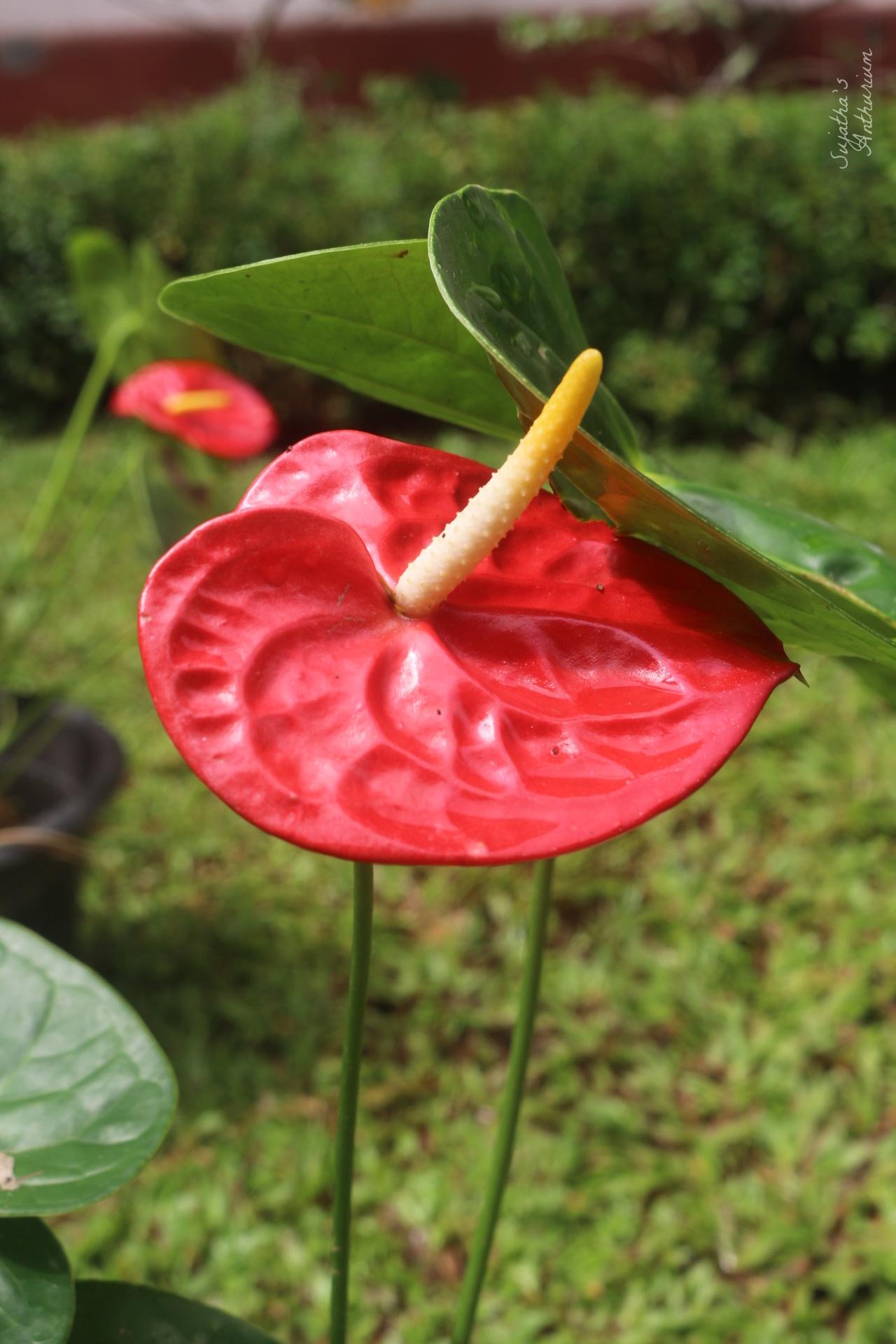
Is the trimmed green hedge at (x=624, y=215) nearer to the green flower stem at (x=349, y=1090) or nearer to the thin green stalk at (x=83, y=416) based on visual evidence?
the thin green stalk at (x=83, y=416)

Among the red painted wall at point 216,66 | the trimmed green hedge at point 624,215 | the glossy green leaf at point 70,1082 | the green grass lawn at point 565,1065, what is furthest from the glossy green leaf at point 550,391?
Answer: the red painted wall at point 216,66

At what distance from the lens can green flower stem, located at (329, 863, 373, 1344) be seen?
0.32 metres

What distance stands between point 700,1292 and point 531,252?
91cm

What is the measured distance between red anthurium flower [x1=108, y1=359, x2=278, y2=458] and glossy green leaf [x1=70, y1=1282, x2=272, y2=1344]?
81 cm

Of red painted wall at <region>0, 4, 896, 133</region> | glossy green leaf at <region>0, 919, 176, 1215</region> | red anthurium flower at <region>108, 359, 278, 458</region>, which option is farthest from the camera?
red painted wall at <region>0, 4, 896, 133</region>

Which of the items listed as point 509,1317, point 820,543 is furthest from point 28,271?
point 820,543

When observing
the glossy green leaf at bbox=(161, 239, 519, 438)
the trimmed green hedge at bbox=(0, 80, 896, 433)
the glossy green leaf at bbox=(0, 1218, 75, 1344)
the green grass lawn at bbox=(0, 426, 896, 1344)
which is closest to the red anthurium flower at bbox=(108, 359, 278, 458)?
the green grass lawn at bbox=(0, 426, 896, 1344)

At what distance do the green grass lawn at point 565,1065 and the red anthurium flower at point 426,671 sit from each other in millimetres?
796

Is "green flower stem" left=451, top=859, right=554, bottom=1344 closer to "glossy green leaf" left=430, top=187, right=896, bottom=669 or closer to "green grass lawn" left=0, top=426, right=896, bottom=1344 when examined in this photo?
"glossy green leaf" left=430, top=187, right=896, bottom=669

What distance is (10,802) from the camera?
1.39 m

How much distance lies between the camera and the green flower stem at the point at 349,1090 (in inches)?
12.8

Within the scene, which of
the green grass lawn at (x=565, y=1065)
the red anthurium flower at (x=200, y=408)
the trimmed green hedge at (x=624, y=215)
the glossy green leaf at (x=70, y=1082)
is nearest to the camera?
the glossy green leaf at (x=70, y=1082)

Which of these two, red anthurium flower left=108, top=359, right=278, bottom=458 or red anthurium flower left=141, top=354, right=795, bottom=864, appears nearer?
red anthurium flower left=141, top=354, right=795, bottom=864

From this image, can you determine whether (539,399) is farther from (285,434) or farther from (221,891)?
(285,434)
